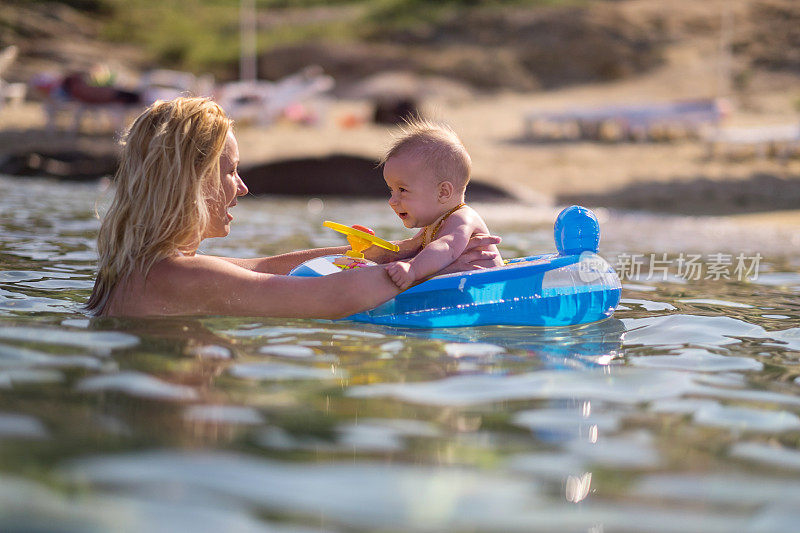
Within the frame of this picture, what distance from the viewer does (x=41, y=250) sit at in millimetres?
5586

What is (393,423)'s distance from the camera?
7.23ft

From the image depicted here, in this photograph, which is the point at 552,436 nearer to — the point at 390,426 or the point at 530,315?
the point at 390,426

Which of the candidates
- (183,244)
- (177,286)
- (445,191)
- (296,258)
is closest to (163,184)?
(183,244)

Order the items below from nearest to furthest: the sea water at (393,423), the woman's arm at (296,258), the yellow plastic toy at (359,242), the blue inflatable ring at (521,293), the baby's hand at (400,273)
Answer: the sea water at (393,423), the baby's hand at (400,273), the blue inflatable ring at (521,293), the yellow plastic toy at (359,242), the woman's arm at (296,258)

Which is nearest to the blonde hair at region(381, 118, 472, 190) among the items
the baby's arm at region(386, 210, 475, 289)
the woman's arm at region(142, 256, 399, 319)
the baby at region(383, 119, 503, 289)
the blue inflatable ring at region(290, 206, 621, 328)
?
the baby at region(383, 119, 503, 289)

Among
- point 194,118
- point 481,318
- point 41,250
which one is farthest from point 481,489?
point 41,250

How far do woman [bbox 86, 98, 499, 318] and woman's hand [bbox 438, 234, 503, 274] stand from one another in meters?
0.44

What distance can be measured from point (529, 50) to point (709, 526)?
26898 millimetres

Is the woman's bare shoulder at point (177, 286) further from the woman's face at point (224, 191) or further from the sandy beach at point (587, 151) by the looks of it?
the sandy beach at point (587, 151)

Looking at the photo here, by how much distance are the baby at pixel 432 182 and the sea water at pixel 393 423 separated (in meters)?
0.54

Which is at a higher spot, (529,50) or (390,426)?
(529,50)

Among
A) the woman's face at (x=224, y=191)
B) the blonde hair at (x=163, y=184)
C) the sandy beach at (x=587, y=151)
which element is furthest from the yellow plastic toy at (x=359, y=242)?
the sandy beach at (x=587, y=151)

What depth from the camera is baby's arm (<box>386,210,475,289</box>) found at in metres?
3.38

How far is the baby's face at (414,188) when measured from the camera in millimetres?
3777
